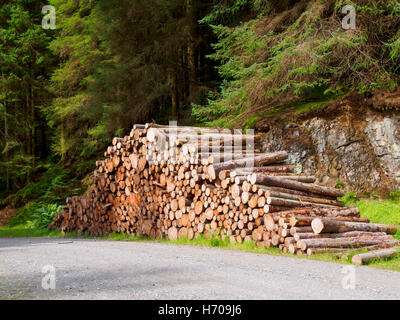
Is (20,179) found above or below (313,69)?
below

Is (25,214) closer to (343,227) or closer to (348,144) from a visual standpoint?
(348,144)

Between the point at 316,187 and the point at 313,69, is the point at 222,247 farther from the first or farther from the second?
the point at 313,69

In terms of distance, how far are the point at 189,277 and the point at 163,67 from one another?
13122mm

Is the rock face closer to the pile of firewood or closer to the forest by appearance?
the forest

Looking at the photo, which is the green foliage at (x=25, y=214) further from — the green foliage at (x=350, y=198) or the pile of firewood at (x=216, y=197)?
the green foliage at (x=350, y=198)

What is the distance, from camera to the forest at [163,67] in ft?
36.0

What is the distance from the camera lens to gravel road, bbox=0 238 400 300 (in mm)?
4379

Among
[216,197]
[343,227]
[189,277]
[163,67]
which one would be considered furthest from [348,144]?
[163,67]

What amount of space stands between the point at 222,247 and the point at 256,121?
5603 mm

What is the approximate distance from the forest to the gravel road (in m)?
5.83

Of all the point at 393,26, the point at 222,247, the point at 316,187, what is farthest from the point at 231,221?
the point at 393,26

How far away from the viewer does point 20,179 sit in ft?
80.3

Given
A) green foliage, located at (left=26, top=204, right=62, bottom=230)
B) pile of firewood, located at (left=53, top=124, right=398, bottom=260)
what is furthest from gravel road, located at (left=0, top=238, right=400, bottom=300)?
green foliage, located at (left=26, top=204, right=62, bottom=230)

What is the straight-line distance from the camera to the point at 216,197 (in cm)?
884
